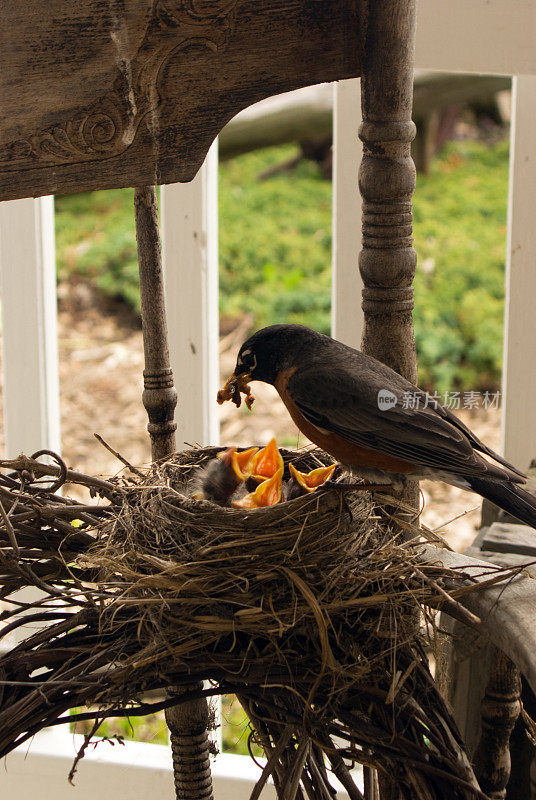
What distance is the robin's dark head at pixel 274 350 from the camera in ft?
5.36

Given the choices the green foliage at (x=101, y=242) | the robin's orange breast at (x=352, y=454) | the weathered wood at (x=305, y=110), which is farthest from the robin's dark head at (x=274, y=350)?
the green foliage at (x=101, y=242)

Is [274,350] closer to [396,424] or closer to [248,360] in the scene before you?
[248,360]

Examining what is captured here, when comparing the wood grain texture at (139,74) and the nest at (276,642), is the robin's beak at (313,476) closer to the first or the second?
the nest at (276,642)

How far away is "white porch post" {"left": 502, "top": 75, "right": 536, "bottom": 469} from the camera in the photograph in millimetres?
2064

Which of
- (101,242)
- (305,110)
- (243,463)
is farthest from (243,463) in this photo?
(101,242)

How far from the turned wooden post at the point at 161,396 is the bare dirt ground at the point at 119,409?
1970 millimetres

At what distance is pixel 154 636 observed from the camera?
1.26m

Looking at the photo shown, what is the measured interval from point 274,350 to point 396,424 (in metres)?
0.29

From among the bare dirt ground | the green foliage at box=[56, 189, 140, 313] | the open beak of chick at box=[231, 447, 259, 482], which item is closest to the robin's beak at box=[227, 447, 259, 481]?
the open beak of chick at box=[231, 447, 259, 482]

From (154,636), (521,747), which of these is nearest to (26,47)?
(154,636)

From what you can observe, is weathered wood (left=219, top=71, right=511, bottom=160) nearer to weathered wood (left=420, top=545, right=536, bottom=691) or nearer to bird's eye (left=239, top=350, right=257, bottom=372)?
bird's eye (left=239, top=350, right=257, bottom=372)

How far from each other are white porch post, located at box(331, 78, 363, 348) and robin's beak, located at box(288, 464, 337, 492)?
51cm

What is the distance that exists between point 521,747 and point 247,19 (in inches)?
56.2

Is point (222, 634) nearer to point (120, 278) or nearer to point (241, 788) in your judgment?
point (241, 788)
